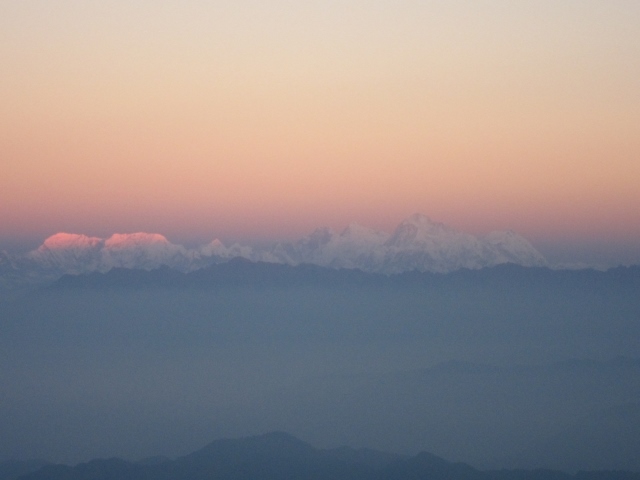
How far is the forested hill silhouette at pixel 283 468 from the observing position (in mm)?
121188

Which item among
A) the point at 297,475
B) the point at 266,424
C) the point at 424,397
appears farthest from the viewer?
the point at 424,397

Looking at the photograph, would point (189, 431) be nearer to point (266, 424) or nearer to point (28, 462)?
point (266, 424)

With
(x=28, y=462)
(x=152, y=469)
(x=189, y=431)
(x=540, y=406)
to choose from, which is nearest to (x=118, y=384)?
(x=189, y=431)

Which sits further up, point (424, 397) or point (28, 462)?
point (424, 397)

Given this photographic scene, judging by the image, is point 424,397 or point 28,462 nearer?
point 28,462

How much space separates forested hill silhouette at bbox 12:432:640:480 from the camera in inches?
4771

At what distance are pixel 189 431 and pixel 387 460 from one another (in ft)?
128

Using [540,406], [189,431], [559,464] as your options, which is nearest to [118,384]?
[189,431]

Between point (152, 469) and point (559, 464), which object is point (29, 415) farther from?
point (559, 464)

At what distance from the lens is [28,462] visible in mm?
137375

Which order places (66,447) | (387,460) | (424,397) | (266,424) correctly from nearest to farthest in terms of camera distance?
1. (387,460)
2. (66,447)
3. (266,424)
4. (424,397)

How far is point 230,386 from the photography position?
7520 inches

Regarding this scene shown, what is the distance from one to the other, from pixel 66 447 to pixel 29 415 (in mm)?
19083

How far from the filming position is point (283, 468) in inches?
4968
